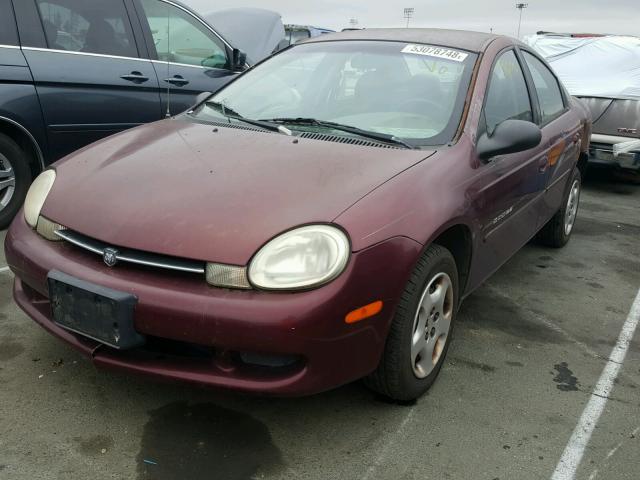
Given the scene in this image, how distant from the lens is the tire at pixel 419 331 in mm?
2408

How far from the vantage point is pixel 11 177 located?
4.48m

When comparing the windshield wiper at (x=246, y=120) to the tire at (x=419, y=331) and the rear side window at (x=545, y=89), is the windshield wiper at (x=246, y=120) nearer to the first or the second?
the tire at (x=419, y=331)

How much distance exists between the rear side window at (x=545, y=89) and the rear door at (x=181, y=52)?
2.68 metres

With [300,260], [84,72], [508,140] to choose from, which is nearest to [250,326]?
[300,260]

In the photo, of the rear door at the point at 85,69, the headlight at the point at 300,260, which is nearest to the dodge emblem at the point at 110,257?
the headlight at the point at 300,260

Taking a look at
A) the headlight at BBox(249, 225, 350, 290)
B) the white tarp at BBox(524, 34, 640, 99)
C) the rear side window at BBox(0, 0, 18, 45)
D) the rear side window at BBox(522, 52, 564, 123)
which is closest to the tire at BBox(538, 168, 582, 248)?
the rear side window at BBox(522, 52, 564, 123)

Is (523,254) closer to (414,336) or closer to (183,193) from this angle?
(414,336)

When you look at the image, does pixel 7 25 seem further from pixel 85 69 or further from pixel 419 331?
pixel 419 331

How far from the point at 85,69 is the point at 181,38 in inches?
42.3

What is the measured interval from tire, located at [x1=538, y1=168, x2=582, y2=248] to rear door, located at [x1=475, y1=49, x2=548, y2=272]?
0.89 meters

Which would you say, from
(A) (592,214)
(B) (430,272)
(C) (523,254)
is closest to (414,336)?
(B) (430,272)

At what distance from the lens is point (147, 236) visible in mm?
2221

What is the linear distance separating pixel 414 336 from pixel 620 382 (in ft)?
3.80

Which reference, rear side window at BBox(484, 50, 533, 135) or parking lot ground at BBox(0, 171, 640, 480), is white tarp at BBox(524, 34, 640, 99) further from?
parking lot ground at BBox(0, 171, 640, 480)
